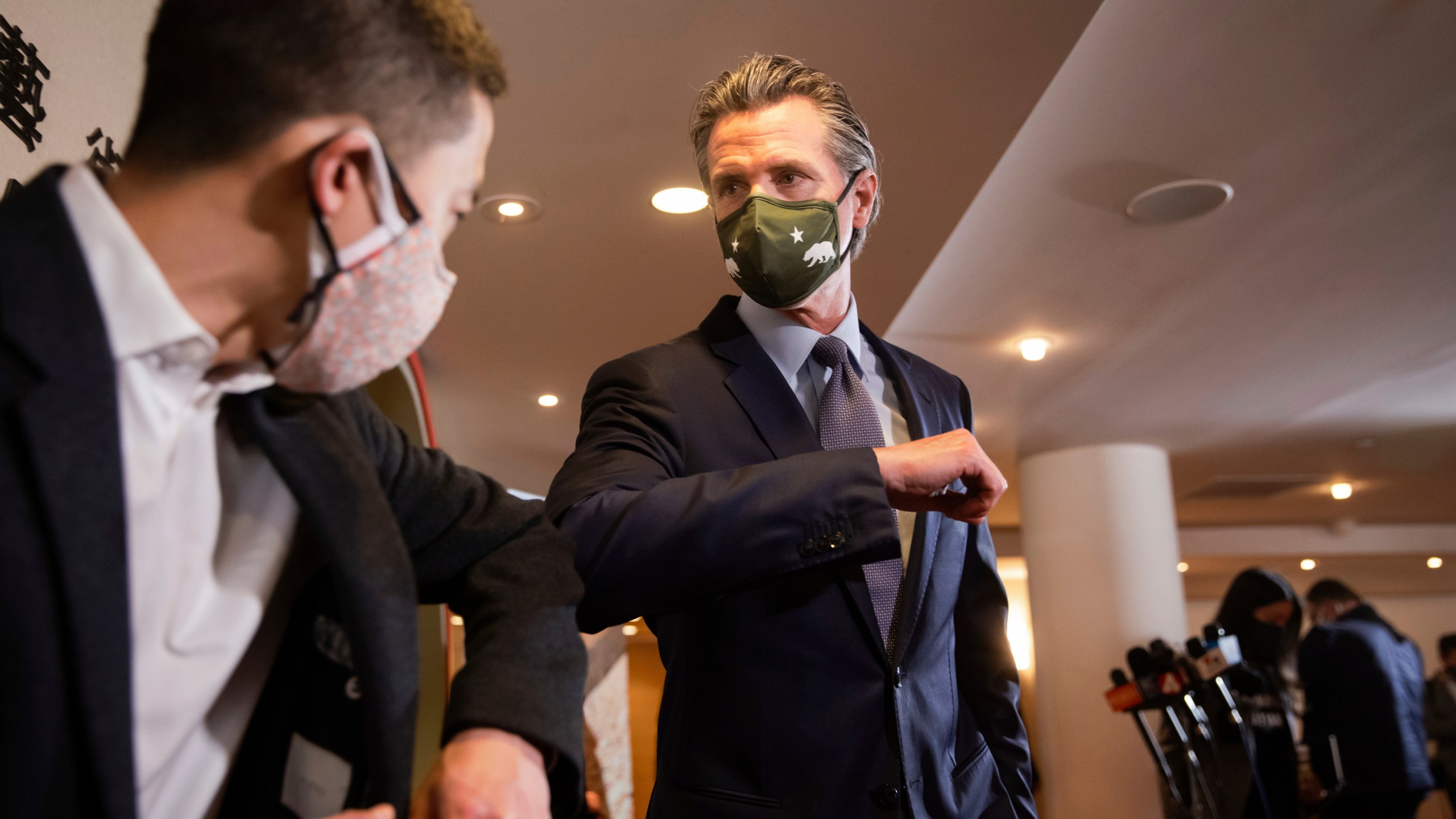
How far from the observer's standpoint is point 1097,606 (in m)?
6.31

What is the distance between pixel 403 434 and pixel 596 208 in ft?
7.87

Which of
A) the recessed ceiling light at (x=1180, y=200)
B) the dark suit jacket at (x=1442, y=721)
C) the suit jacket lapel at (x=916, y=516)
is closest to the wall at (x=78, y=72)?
the suit jacket lapel at (x=916, y=516)

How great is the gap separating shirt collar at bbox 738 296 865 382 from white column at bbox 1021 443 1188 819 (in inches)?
221

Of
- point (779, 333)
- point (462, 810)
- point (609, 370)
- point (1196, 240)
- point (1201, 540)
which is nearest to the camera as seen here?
point (462, 810)

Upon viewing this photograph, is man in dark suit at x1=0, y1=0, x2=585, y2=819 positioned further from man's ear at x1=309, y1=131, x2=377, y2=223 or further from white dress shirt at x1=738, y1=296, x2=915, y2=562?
white dress shirt at x1=738, y1=296, x2=915, y2=562

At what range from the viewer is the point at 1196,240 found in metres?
3.68

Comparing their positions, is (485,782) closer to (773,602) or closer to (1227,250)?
(773,602)

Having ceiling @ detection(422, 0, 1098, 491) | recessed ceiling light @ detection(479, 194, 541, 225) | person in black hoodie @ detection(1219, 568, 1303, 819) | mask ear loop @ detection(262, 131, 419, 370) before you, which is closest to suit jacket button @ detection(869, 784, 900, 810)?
mask ear loop @ detection(262, 131, 419, 370)

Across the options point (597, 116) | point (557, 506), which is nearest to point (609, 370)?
point (557, 506)

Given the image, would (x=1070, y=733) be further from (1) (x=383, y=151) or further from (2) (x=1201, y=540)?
(1) (x=383, y=151)

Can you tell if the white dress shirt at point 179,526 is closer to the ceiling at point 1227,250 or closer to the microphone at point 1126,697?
the ceiling at point 1227,250

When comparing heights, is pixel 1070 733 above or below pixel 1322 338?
below

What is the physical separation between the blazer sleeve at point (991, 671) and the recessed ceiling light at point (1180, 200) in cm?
242

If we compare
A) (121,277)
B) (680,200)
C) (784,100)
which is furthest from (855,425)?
(680,200)
